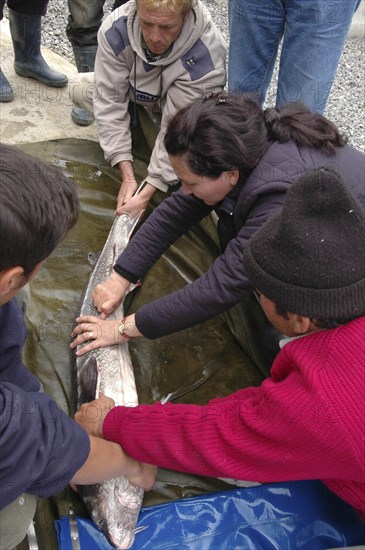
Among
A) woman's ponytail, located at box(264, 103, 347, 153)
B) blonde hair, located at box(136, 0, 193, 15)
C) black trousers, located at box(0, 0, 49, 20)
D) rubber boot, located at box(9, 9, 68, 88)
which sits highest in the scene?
blonde hair, located at box(136, 0, 193, 15)

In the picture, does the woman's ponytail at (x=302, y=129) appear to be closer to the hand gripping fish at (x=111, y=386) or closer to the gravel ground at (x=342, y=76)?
the hand gripping fish at (x=111, y=386)

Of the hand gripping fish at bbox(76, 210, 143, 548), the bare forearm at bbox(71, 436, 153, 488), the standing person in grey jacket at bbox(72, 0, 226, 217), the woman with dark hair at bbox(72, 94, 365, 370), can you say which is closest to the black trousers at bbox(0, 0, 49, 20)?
the standing person in grey jacket at bbox(72, 0, 226, 217)

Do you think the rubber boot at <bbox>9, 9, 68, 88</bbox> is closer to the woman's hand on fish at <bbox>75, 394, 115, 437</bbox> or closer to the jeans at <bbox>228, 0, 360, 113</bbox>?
the jeans at <bbox>228, 0, 360, 113</bbox>

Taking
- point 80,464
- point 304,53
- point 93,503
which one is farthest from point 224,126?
point 93,503

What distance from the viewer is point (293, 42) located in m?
3.30

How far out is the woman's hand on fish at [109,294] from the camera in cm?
299

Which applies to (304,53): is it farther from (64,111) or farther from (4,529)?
(4,529)

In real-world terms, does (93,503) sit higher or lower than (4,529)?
lower

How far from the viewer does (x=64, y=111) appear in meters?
4.57

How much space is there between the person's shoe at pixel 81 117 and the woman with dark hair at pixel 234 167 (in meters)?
1.96

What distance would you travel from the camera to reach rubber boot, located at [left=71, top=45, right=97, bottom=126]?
4398 mm

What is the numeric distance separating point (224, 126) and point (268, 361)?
4.12ft

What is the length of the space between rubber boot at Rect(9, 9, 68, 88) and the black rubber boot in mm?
347

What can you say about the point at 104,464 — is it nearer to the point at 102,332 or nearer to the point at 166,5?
the point at 102,332
